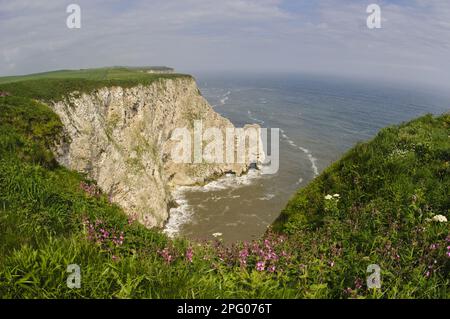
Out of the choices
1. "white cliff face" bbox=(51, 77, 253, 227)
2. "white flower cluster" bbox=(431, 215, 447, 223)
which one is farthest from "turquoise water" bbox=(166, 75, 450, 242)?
"white flower cluster" bbox=(431, 215, 447, 223)

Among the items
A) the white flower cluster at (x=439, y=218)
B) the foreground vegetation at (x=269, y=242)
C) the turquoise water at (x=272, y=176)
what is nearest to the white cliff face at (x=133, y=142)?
the turquoise water at (x=272, y=176)

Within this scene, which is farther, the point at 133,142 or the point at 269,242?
the point at 133,142

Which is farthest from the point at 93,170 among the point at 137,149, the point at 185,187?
the point at 185,187

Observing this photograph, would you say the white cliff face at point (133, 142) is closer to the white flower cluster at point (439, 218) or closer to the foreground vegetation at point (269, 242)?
the foreground vegetation at point (269, 242)

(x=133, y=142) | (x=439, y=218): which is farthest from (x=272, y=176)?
(x=439, y=218)

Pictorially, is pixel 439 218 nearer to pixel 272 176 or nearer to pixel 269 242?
pixel 269 242

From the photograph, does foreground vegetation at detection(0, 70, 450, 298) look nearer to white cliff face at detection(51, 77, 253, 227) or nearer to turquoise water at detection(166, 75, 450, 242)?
turquoise water at detection(166, 75, 450, 242)
